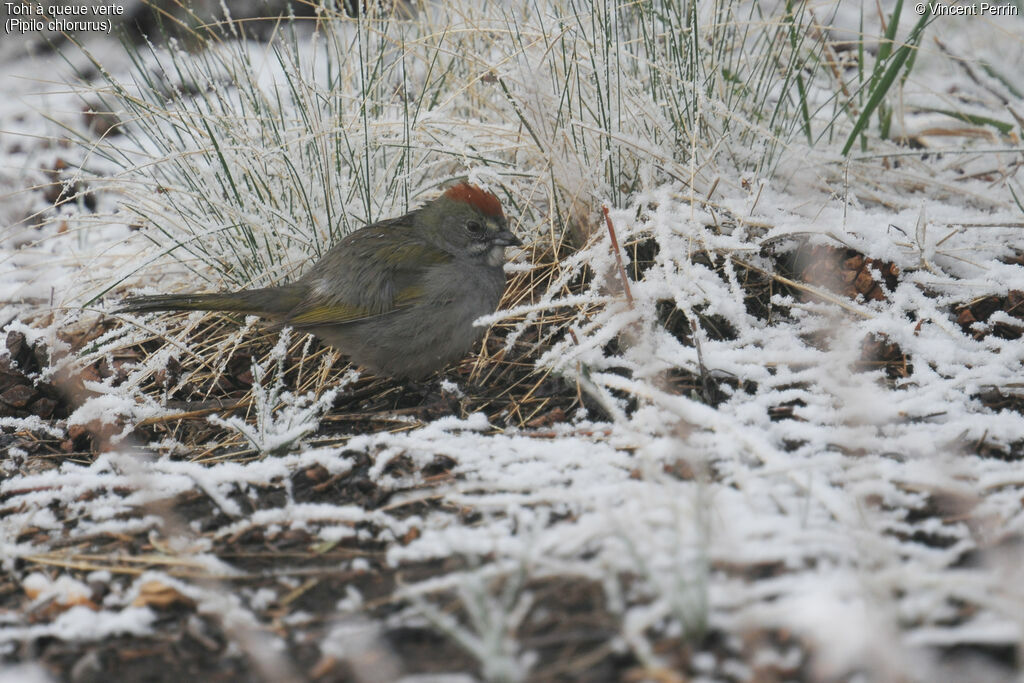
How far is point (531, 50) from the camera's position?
13.0 feet

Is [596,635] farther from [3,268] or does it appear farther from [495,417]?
[3,268]

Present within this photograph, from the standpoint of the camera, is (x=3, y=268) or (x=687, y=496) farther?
(x=3, y=268)

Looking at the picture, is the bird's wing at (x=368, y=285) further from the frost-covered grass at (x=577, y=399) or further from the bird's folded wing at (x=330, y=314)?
the frost-covered grass at (x=577, y=399)

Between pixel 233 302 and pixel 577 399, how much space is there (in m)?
1.38

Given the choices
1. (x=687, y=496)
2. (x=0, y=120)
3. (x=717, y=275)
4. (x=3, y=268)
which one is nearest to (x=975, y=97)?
(x=717, y=275)

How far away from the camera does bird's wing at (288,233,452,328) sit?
357 cm

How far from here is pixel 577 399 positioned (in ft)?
10.8

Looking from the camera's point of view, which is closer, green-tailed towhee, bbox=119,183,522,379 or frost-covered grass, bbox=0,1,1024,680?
frost-covered grass, bbox=0,1,1024,680

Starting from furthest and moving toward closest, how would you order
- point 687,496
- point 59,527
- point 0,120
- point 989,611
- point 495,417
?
point 0,120 → point 495,417 → point 59,527 → point 687,496 → point 989,611

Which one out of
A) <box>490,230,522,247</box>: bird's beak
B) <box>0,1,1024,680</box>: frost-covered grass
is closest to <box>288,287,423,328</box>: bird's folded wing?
<box>0,1,1024,680</box>: frost-covered grass

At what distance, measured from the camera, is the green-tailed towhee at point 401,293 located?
3.56 m

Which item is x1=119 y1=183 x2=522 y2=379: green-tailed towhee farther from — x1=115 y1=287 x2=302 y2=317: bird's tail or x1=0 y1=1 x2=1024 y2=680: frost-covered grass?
x1=0 y1=1 x2=1024 y2=680: frost-covered grass

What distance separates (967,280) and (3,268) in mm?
4685

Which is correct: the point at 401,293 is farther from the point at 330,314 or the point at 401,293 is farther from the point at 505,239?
the point at 505,239
